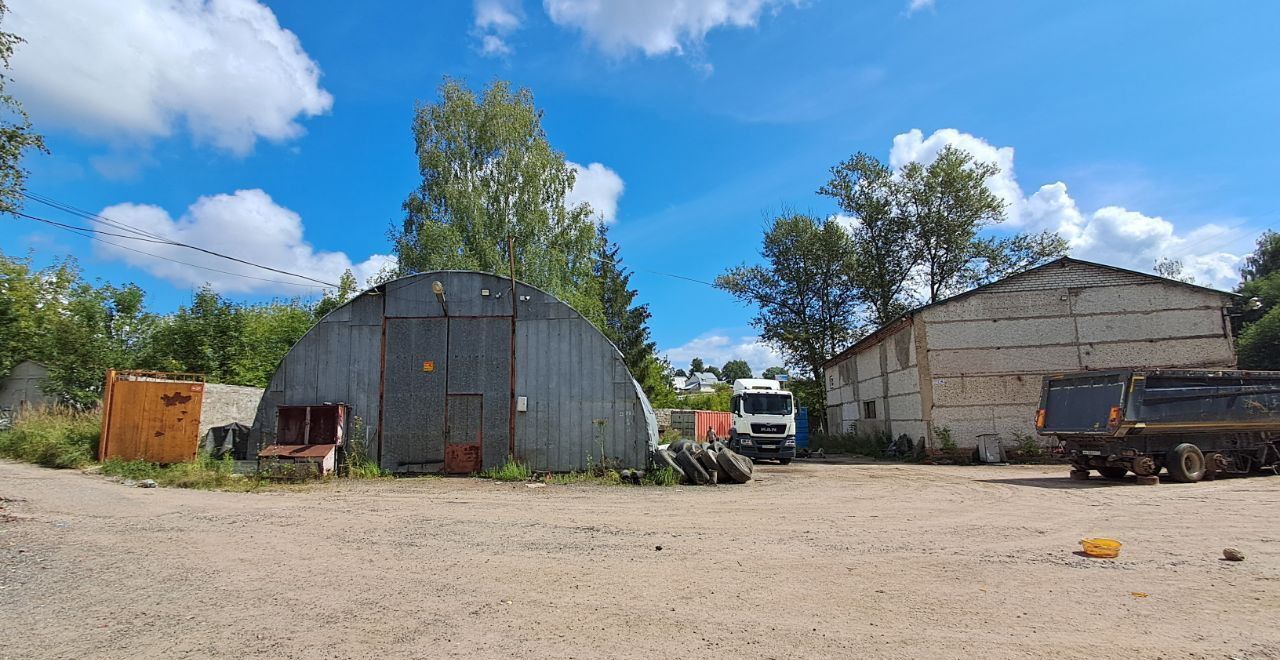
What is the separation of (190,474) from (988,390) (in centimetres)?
2326

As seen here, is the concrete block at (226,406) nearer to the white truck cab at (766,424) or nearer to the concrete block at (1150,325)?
the white truck cab at (766,424)

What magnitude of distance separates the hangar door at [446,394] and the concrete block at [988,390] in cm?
1516

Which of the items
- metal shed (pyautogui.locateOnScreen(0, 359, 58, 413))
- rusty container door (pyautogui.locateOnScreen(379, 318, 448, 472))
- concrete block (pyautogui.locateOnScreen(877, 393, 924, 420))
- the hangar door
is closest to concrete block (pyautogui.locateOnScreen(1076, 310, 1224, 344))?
concrete block (pyautogui.locateOnScreen(877, 393, 924, 420))

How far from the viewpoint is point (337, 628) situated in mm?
4590

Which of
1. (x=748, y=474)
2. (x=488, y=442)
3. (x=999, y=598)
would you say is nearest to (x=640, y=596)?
(x=999, y=598)

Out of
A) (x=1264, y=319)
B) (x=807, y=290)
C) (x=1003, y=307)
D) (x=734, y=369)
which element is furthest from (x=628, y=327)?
(x=734, y=369)

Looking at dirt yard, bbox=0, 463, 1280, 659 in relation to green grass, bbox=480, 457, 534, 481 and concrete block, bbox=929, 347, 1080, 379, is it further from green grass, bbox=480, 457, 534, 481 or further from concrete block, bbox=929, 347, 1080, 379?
concrete block, bbox=929, 347, 1080, 379

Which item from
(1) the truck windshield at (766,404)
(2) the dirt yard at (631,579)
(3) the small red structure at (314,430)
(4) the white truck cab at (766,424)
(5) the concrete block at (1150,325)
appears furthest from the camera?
(1) the truck windshield at (766,404)

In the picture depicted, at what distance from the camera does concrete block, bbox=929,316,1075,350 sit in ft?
72.7

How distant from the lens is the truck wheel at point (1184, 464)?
14.1 meters

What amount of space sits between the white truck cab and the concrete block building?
16.2 ft

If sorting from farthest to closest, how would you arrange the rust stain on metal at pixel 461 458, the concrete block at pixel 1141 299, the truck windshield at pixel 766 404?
1. the truck windshield at pixel 766 404
2. the concrete block at pixel 1141 299
3. the rust stain on metal at pixel 461 458

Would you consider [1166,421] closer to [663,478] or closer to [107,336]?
[663,478]

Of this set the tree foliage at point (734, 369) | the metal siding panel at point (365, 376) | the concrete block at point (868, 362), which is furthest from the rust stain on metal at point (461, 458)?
the tree foliage at point (734, 369)
